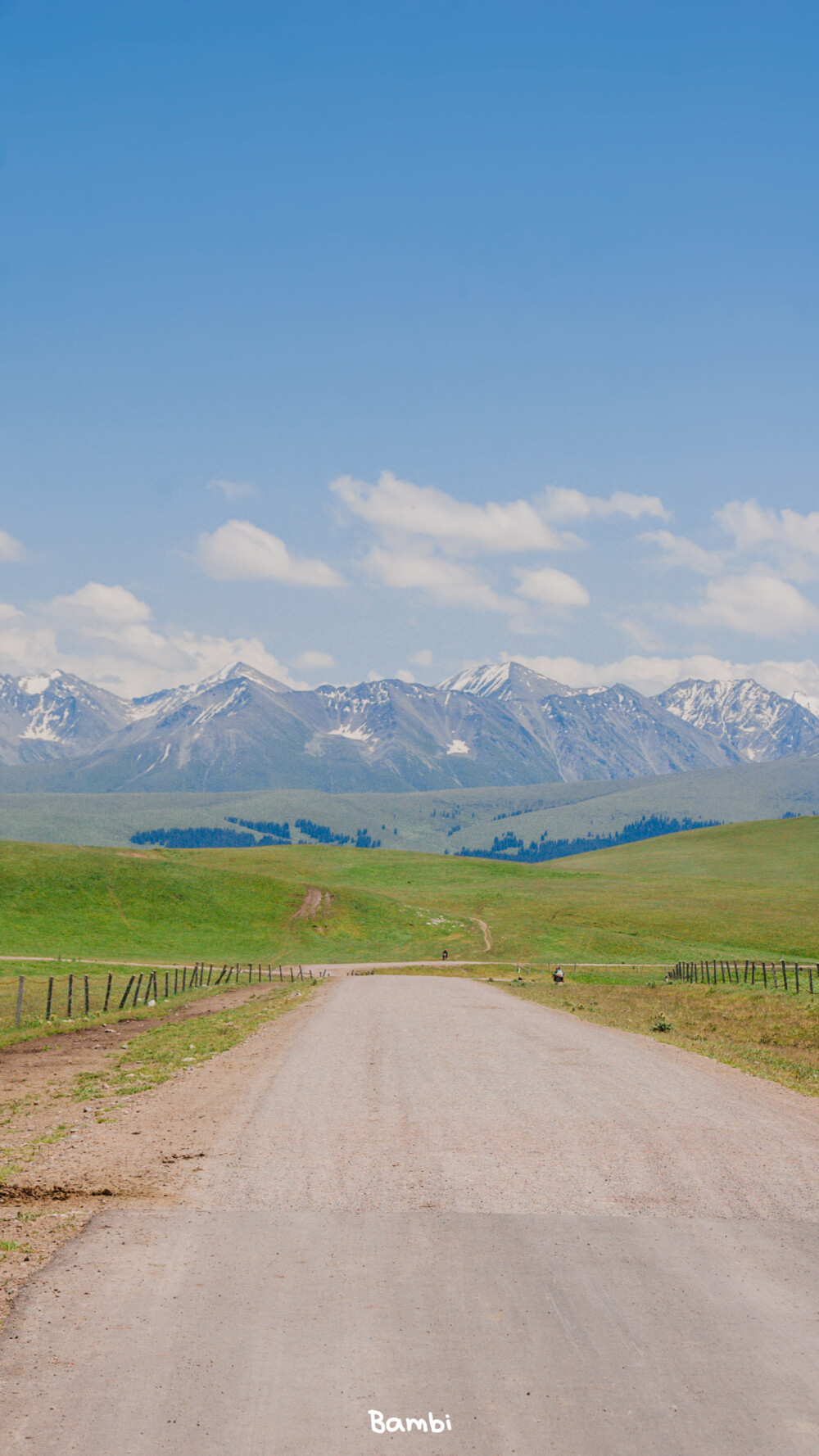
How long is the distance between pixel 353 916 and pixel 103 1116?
91.2 m

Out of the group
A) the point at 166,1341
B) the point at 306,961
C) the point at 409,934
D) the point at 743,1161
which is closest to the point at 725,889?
the point at 409,934

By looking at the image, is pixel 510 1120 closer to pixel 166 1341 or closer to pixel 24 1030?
pixel 166 1341

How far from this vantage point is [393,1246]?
1120cm

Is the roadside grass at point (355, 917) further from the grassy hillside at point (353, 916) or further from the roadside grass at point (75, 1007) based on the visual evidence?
the roadside grass at point (75, 1007)

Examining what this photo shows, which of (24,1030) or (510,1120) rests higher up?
(510,1120)

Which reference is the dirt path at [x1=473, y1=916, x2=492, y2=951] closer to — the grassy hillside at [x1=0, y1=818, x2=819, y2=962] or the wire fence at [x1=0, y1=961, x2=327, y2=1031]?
the grassy hillside at [x1=0, y1=818, x2=819, y2=962]

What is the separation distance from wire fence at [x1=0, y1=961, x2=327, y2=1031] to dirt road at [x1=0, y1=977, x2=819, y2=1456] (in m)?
24.6

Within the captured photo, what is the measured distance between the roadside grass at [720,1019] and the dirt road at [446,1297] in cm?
1035

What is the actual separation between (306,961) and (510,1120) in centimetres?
7234

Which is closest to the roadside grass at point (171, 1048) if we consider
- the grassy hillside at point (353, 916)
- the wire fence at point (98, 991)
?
the wire fence at point (98, 991)

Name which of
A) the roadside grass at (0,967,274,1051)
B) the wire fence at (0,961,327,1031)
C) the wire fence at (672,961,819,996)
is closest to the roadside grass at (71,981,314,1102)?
the roadside grass at (0,967,274,1051)

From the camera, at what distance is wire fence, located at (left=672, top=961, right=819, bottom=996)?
58.2m

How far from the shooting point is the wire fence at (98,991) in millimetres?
39562

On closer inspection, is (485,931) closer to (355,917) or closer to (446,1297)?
(355,917)
